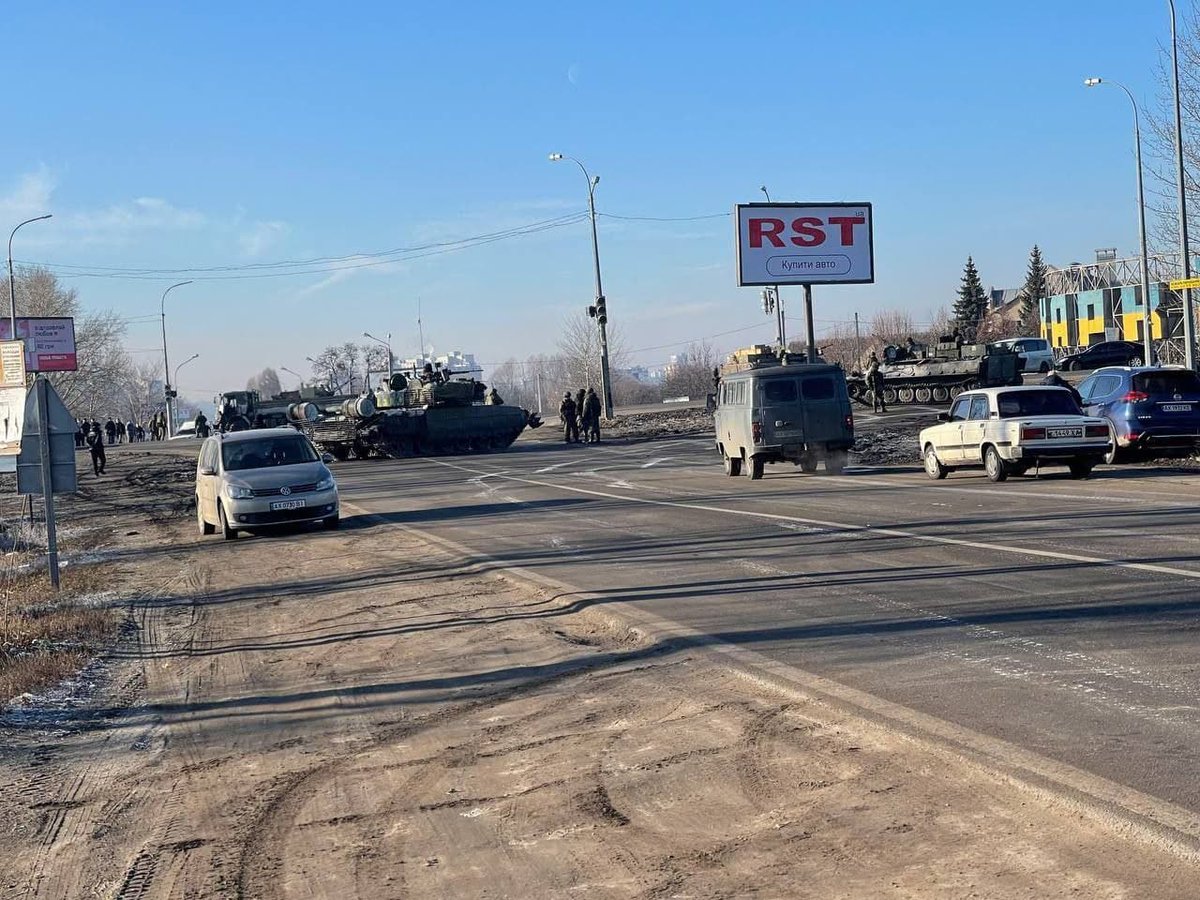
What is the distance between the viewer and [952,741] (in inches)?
231

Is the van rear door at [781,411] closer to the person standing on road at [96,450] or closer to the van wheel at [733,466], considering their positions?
the van wheel at [733,466]

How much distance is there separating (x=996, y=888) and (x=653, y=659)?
4308mm

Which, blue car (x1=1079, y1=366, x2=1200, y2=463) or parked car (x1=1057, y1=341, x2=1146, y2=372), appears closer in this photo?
blue car (x1=1079, y1=366, x2=1200, y2=463)

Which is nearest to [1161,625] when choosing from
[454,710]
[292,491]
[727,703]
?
[727,703]

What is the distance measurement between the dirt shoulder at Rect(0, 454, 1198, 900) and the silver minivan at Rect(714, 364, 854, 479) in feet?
48.4

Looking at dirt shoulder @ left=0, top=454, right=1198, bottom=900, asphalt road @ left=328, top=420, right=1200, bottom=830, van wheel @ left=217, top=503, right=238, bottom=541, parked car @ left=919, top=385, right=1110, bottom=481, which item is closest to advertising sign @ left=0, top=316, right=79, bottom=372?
asphalt road @ left=328, top=420, right=1200, bottom=830

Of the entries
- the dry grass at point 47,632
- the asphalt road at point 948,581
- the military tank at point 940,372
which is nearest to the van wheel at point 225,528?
the asphalt road at point 948,581

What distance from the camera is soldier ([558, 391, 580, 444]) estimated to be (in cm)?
4547

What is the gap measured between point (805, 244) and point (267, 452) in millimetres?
22556

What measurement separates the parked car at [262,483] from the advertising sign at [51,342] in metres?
51.1

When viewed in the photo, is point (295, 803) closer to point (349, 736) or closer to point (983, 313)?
point (349, 736)

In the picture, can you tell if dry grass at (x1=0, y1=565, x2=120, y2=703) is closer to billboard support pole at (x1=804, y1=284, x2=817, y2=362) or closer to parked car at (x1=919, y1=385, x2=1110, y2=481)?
parked car at (x1=919, y1=385, x2=1110, y2=481)

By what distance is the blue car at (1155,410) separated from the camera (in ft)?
70.9

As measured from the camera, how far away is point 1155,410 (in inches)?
854
